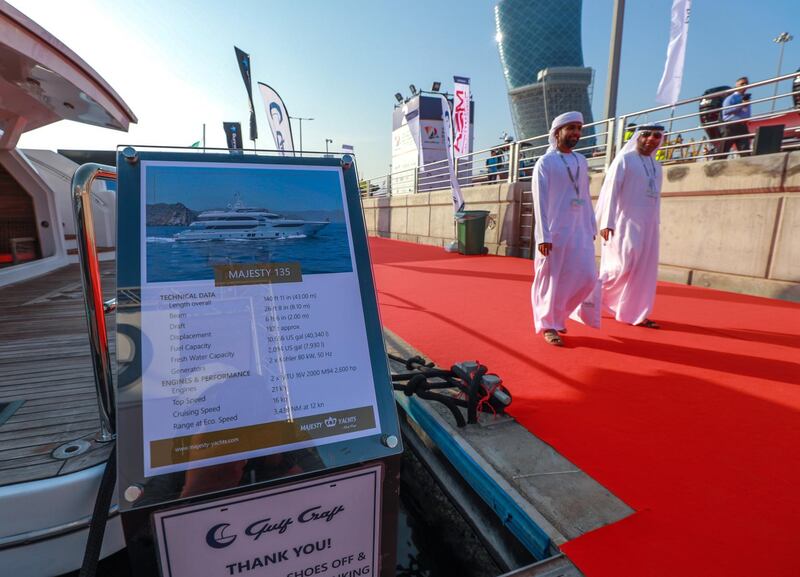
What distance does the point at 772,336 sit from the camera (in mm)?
3543

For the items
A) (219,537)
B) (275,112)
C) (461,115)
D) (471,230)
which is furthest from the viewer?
(461,115)

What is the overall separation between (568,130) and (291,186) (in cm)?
289

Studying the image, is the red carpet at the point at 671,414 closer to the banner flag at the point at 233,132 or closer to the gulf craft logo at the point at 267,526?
the gulf craft logo at the point at 267,526

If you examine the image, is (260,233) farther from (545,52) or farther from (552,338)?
(545,52)

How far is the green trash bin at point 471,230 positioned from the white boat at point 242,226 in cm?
859

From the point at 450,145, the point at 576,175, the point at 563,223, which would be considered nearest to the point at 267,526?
the point at 563,223

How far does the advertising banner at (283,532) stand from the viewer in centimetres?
103

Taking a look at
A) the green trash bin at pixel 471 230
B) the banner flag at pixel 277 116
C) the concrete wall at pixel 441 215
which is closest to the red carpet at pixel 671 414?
the concrete wall at pixel 441 215

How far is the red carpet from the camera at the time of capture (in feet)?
4.33

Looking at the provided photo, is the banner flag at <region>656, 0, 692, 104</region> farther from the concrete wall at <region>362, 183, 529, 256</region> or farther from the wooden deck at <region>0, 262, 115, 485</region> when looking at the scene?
the wooden deck at <region>0, 262, 115, 485</region>

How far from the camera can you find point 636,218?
3.82 meters

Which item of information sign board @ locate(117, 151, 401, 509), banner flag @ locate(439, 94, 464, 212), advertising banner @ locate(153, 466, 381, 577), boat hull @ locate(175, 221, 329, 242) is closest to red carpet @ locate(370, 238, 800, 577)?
advertising banner @ locate(153, 466, 381, 577)

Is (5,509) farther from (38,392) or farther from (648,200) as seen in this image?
(648,200)

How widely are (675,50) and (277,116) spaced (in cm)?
878
